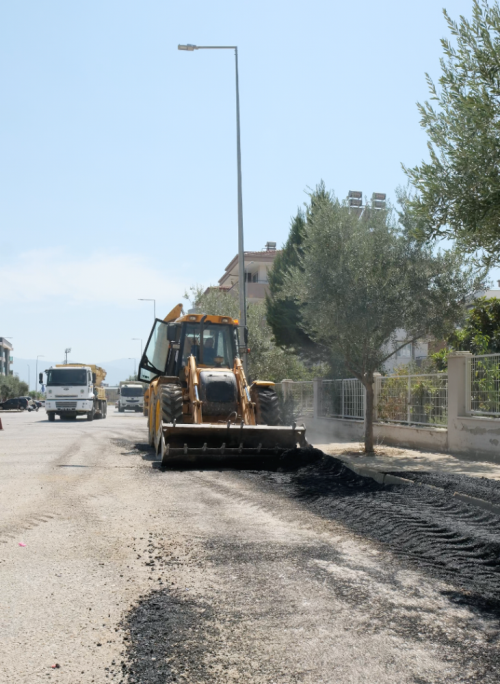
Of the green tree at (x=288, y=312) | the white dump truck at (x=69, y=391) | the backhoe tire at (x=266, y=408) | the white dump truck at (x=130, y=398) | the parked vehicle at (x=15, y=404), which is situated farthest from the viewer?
the parked vehicle at (x=15, y=404)

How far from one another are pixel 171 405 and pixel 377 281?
16.0ft

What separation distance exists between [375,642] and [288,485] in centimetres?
614

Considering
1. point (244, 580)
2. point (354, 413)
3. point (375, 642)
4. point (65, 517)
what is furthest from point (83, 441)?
point (375, 642)

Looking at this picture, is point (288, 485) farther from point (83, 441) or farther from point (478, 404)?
point (83, 441)

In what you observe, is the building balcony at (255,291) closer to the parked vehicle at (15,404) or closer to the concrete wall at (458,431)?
the parked vehicle at (15,404)

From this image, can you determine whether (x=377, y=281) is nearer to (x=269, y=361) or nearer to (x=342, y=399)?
(x=342, y=399)

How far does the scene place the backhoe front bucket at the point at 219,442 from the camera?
38.3 feet

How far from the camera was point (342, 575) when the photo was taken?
204 inches

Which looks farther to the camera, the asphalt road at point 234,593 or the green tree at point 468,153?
the green tree at point 468,153

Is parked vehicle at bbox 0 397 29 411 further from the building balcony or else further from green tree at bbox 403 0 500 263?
green tree at bbox 403 0 500 263

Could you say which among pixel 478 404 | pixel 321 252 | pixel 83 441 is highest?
pixel 321 252

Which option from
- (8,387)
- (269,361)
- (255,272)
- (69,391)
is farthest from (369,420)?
(8,387)

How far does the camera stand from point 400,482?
998 centimetres

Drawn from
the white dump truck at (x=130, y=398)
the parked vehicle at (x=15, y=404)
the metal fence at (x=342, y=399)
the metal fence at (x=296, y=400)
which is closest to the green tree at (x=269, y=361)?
the metal fence at (x=296, y=400)
